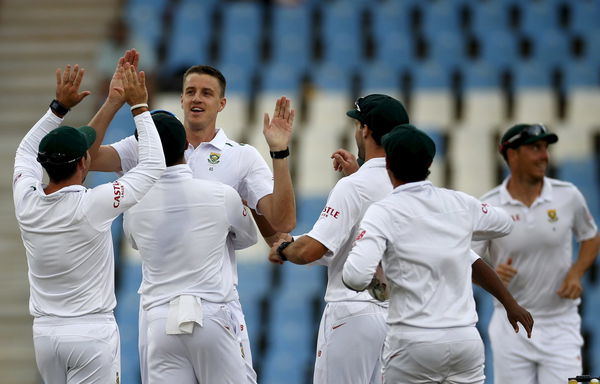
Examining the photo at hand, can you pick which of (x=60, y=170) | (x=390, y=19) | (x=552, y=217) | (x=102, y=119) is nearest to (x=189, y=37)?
(x=390, y=19)

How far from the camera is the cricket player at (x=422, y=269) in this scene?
5250mm

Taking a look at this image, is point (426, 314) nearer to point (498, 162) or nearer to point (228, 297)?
point (228, 297)

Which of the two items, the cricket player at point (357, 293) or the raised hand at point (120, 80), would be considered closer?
the cricket player at point (357, 293)

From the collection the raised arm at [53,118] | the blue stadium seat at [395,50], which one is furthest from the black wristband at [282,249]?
the blue stadium seat at [395,50]

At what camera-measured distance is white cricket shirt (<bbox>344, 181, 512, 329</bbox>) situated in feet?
17.2

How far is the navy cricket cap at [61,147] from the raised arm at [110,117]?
458mm

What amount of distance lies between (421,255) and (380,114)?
1.01m

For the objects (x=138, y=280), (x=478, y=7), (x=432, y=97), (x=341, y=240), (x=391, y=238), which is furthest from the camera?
(x=478, y=7)

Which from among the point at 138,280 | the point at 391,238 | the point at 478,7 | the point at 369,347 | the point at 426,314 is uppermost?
→ the point at 478,7

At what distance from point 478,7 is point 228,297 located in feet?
33.6

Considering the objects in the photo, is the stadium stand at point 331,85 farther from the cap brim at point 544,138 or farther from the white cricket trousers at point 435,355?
the white cricket trousers at point 435,355

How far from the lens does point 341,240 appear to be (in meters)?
5.73

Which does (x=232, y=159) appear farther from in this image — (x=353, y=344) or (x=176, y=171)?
(x=353, y=344)

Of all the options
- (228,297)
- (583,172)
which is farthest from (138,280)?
(228,297)
